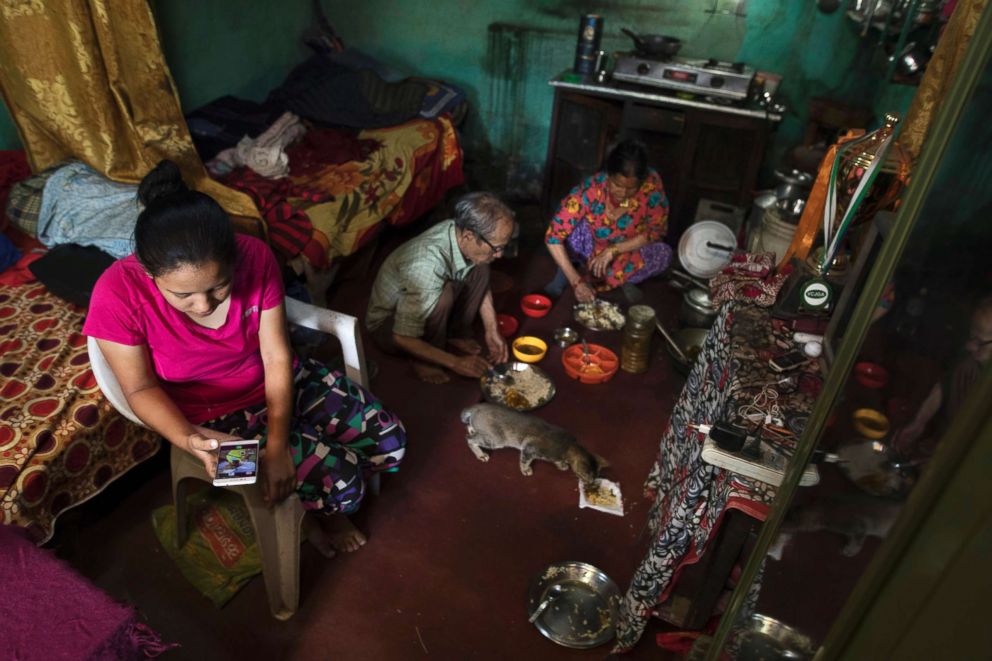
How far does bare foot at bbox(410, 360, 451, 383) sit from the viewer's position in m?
2.87

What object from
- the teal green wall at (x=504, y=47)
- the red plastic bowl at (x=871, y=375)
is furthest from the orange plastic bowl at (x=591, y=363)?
the red plastic bowl at (x=871, y=375)

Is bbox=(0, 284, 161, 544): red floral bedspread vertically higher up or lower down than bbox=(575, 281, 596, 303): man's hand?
higher up

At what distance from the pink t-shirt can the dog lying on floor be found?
847 mm

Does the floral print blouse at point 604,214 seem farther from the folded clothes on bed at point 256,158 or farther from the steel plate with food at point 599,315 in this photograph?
the folded clothes on bed at point 256,158

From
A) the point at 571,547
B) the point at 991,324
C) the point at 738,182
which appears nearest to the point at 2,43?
the point at 571,547

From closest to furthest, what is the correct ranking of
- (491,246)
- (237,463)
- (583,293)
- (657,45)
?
(237,463)
(491,246)
(583,293)
(657,45)

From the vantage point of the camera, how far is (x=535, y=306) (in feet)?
11.2

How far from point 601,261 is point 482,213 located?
44.6 inches

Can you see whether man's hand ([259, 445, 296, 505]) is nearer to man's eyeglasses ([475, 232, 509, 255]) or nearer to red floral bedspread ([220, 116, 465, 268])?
man's eyeglasses ([475, 232, 509, 255])

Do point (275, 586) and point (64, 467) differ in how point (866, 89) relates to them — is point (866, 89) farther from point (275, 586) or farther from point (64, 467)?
point (64, 467)

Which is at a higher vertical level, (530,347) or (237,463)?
(237,463)

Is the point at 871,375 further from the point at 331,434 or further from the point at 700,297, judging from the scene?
the point at 700,297

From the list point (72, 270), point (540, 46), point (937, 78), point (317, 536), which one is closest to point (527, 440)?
point (317, 536)

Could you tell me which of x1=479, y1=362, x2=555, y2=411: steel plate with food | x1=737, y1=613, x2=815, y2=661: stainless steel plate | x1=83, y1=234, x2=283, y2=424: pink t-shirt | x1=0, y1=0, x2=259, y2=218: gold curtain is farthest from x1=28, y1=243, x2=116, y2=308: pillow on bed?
x1=737, y1=613, x2=815, y2=661: stainless steel plate
